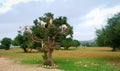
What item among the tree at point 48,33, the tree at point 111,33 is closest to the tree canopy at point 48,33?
the tree at point 48,33

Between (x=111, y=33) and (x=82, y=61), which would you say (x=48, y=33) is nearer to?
(x=82, y=61)

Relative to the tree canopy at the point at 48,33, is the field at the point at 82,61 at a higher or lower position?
lower

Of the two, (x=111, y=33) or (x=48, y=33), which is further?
(x=111, y=33)

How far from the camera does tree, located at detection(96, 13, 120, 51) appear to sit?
42906mm

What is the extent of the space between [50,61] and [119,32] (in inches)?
436

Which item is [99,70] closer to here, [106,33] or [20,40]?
[106,33]

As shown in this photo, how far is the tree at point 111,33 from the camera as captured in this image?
4291cm

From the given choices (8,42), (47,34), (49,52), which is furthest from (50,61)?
(8,42)

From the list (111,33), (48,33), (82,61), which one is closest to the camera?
(48,33)

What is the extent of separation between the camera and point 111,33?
1714 inches

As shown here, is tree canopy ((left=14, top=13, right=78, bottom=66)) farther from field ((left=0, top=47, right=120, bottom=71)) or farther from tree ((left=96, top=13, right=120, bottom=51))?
tree ((left=96, top=13, right=120, bottom=51))

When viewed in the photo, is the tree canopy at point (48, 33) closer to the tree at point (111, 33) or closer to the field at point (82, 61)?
the field at point (82, 61)

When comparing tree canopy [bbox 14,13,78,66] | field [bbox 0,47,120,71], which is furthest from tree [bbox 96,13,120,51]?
tree canopy [bbox 14,13,78,66]

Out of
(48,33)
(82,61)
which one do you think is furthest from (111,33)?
(48,33)
